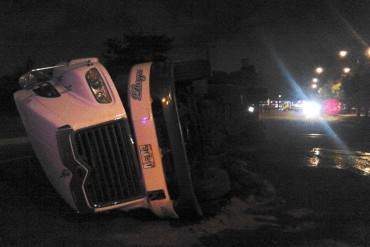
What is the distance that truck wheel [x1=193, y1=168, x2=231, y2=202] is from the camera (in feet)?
18.5

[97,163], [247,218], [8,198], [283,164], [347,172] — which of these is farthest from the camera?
[283,164]

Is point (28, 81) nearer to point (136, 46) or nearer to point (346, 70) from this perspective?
point (136, 46)

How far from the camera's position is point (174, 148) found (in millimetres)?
4922

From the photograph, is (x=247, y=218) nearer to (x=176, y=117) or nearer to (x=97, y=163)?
(x=176, y=117)

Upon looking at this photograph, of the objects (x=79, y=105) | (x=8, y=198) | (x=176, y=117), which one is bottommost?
(x=8, y=198)

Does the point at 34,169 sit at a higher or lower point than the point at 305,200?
higher

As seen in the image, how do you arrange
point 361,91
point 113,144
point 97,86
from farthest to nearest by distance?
point 361,91 → point 97,86 → point 113,144

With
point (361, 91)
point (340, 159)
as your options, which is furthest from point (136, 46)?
point (340, 159)

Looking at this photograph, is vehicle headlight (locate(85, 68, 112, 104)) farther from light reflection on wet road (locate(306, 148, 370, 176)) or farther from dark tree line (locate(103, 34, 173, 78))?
dark tree line (locate(103, 34, 173, 78))

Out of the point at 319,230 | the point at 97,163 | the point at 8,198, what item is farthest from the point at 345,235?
the point at 8,198

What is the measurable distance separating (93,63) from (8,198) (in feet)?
8.45

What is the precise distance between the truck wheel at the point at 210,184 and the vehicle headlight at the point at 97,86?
5.15ft

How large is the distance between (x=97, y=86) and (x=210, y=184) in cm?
185

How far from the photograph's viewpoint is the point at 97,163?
4809mm
